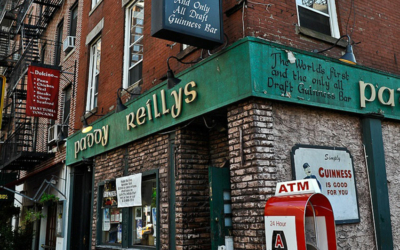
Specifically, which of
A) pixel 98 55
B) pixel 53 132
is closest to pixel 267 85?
pixel 98 55

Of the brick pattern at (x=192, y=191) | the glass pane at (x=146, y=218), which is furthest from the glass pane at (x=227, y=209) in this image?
the glass pane at (x=146, y=218)

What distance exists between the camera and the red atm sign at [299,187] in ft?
14.1

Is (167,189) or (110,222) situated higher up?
(167,189)

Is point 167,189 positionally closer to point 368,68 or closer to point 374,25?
point 368,68

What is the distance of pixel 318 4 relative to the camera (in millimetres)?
7129

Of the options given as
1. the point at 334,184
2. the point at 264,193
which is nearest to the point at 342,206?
the point at 334,184

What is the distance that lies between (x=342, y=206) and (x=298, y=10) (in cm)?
335

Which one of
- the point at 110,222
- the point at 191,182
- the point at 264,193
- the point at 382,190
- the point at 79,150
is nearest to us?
the point at 264,193

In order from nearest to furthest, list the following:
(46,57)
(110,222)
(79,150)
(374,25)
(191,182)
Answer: (191,182) → (374,25) → (110,222) → (79,150) → (46,57)

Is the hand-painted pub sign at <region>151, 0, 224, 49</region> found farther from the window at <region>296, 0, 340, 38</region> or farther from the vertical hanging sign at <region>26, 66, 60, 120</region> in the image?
the vertical hanging sign at <region>26, 66, 60, 120</region>

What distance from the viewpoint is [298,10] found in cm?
670

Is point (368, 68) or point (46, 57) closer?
point (368, 68)

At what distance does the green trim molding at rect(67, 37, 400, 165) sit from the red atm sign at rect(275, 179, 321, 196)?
1.38 m

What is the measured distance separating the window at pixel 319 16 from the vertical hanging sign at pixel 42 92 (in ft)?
28.6
